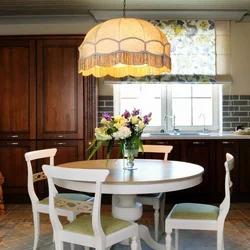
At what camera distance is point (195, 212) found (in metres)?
2.49

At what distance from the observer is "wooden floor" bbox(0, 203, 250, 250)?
298cm

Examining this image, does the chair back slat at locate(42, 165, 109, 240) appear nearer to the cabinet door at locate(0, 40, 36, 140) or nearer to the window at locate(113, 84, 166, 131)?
the cabinet door at locate(0, 40, 36, 140)

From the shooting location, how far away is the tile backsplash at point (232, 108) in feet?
15.5

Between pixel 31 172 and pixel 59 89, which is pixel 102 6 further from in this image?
pixel 31 172

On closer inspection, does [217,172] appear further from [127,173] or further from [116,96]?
[127,173]

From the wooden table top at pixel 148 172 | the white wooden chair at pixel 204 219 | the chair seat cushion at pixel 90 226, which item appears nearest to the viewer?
the chair seat cushion at pixel 90 226

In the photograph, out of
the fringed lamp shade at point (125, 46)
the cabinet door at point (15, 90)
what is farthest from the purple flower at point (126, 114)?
the cabinet door at point (15, 90)

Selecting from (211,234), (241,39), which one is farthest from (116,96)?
(211,234)

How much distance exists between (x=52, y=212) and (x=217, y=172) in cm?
262

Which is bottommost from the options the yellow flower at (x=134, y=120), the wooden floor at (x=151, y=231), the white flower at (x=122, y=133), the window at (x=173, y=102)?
the wooden floor at (x=151, y=231)

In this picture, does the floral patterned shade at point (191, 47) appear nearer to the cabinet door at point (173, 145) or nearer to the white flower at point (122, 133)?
the cabinet door at point (173, 145)

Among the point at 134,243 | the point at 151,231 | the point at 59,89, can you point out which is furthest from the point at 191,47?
the point at 134,243

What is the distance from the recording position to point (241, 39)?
473cm

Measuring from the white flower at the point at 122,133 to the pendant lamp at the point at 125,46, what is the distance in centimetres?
46
